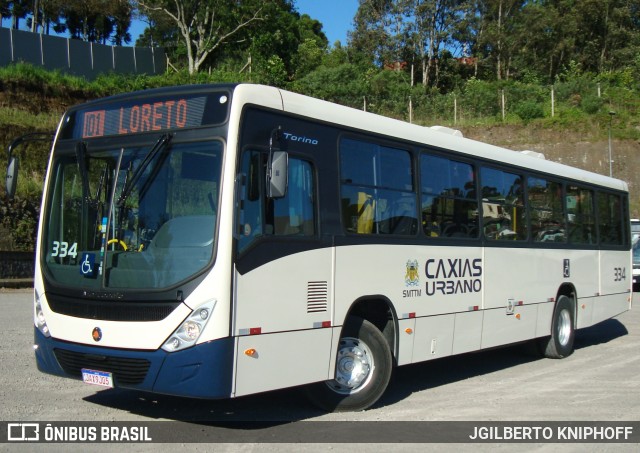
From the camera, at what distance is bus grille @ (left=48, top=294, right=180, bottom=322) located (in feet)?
21.2

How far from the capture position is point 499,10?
193ft

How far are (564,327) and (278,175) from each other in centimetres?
789

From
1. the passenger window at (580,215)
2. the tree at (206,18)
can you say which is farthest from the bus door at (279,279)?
the tree at (206,18)

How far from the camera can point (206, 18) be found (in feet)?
166

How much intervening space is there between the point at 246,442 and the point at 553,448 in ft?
9.28

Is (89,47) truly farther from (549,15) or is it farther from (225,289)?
(225,289)

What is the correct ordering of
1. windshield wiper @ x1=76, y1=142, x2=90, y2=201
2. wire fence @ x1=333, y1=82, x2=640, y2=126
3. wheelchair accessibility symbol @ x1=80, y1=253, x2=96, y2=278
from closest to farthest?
wheelchair accessibility symbol @ x1=80, y1=253, x2=96, y2=278 < windshield wiper @ x1=76, y1=142, x2=90, y2=201 < wire fence @ x1=333, y1=82, x2=640, y2=126

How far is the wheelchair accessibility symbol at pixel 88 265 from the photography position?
22.7 feet

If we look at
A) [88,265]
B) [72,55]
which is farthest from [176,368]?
[72,55]

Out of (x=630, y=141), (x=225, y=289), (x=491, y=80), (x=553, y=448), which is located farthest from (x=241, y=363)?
(x=491, y=80)

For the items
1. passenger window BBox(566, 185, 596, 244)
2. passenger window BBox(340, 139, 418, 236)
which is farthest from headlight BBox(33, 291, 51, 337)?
passenger window BBox(566, 185, 596, 244)

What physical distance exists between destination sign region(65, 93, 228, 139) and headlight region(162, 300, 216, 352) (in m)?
1.70

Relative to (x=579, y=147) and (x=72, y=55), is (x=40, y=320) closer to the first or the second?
(x=579, y=147)

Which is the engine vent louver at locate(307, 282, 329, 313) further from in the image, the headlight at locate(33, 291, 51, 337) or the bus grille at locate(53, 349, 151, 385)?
the headlight at locate(33, 291, 51, 337)
